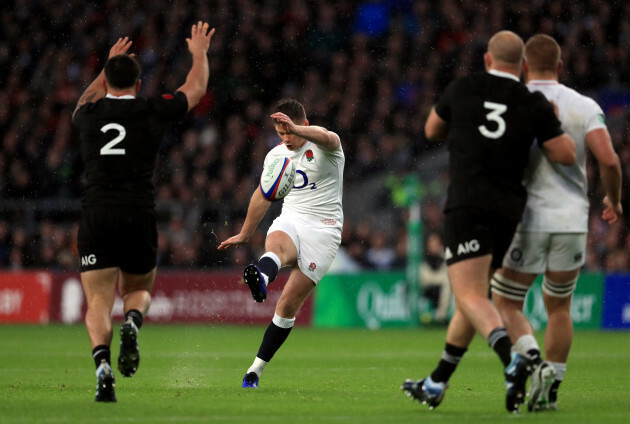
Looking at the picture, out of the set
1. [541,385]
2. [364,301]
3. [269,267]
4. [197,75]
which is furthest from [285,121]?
[364,301]

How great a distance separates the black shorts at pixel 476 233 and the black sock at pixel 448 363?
550mm

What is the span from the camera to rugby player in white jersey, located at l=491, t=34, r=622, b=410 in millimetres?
6664

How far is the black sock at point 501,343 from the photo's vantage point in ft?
20.0

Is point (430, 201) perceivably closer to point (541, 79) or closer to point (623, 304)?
point (623, 304)

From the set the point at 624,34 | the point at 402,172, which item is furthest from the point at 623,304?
the point at 624,34

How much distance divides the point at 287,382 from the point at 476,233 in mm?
3222

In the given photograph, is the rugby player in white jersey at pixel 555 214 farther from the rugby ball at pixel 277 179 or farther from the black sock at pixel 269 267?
A: the rugby ball at pixel 277 179

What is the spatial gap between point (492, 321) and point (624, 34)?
18.6m

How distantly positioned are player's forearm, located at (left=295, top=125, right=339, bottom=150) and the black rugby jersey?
3.98ft

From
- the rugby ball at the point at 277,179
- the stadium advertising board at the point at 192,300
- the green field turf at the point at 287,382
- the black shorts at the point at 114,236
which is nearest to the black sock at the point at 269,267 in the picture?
the rugby ball at the point at 277,179

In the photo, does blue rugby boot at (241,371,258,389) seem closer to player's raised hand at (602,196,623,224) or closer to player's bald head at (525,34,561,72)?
player's raised hand at (602,196,623,224)

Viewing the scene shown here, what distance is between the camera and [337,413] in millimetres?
6441

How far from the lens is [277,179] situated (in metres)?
8.49

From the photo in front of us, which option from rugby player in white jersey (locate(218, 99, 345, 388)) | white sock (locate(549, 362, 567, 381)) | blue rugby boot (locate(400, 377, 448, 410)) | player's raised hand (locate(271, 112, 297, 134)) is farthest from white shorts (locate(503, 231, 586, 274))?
rugby player in white jersey (locate(218, 99, 345, 388))
